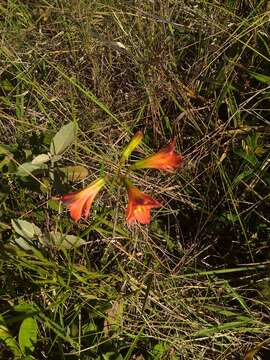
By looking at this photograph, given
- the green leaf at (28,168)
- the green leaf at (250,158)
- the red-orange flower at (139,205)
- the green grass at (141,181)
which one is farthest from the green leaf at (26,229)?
the green leaf at (250,158)

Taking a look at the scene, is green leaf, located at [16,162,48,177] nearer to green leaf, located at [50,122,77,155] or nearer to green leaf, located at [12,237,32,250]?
green leaf, located at [50,122,77,155]

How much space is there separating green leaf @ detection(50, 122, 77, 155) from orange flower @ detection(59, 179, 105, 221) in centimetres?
25

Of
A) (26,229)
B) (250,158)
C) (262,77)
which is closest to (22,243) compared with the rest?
(26,229)

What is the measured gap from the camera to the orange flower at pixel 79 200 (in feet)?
4.60

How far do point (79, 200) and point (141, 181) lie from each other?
508 millimetres

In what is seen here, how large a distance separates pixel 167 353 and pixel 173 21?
112cm

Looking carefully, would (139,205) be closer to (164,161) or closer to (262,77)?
(164,161)

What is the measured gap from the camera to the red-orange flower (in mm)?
1358

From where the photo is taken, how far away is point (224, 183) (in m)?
1.90

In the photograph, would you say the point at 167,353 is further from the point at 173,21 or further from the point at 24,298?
the point at 173,21

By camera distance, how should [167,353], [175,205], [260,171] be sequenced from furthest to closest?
[175,205] < [260,171] < [167,353]

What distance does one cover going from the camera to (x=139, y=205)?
1.37 metres

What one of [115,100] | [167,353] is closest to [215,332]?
[167,353]

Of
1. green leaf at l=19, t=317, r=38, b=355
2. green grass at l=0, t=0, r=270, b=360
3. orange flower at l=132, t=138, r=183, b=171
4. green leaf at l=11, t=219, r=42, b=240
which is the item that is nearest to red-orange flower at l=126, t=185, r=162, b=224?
orange flower at l=132, t=138, r=183, b=171
